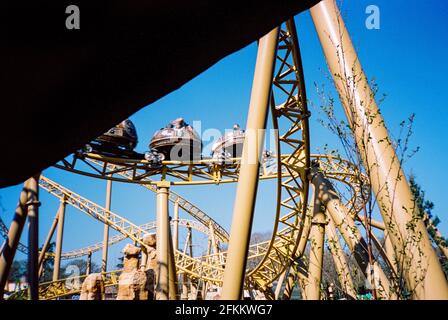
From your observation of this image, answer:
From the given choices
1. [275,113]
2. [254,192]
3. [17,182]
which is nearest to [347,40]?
[254,192]

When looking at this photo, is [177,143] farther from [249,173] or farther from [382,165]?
[382,165]

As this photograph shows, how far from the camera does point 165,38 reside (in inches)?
62.6

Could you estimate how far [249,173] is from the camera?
4.50 meters

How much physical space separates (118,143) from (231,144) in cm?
462

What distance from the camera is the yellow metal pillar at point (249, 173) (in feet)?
13.6

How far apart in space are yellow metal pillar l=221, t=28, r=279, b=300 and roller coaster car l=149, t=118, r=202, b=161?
7.82 metres

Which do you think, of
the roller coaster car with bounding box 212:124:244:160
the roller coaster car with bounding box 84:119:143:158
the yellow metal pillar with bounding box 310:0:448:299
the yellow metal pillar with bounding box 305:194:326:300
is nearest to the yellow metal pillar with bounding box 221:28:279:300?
the yellow metal pillar with bounding box 310:0:448:299

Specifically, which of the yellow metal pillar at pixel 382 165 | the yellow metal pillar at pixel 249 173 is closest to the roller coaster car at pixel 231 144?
the yellow metal pillar at pixel 249 173

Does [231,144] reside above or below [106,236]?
above

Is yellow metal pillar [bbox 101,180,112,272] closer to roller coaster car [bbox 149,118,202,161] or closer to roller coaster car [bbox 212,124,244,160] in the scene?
roller coaster car [bbox 149,118,202,161]

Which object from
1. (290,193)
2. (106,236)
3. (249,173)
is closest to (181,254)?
(106,236)
